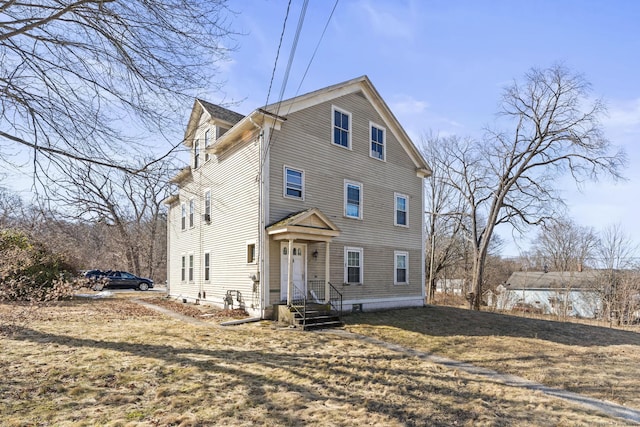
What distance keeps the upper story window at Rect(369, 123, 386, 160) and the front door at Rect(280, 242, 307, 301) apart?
5.97 m

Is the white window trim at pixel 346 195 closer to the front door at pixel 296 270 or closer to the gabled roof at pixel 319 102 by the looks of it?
the front door at pixel 296 270

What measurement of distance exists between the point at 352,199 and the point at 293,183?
311 centimetres

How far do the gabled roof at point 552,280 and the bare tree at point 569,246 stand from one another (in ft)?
15.8

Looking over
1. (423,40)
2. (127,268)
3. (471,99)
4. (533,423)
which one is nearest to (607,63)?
(471,99)

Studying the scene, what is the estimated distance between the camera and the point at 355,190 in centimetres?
1616

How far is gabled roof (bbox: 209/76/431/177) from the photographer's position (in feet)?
→ 43.6

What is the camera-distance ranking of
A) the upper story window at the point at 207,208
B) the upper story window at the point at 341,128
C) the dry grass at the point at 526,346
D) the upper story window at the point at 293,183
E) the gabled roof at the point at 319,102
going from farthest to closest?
the upper story window at the point at 207,208
the upper story window at the point at 341,128
the upper story window at the point at 293,183
the gabled roof at the point at 319,102
the dry grass at the point at 526,346

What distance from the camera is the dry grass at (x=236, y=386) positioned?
504 cm

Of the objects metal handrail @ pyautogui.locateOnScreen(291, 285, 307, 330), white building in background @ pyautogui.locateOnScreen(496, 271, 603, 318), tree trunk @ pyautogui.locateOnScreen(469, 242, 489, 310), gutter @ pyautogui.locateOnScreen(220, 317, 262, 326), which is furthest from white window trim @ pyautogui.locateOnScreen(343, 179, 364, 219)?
white building in background @ pyautogui.locateOnScreen(496, 271, 603, 318)

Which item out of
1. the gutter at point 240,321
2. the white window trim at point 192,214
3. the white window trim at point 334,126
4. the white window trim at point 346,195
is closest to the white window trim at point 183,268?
the white window trim at point 192,214

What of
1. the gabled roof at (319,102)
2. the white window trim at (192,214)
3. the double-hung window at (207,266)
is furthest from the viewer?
the white window trim at (192,214)

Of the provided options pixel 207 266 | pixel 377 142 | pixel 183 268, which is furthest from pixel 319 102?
pixel 183 268

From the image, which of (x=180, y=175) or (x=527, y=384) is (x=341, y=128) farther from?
(x=527, y=384)

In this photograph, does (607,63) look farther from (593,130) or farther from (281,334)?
(593,130)
